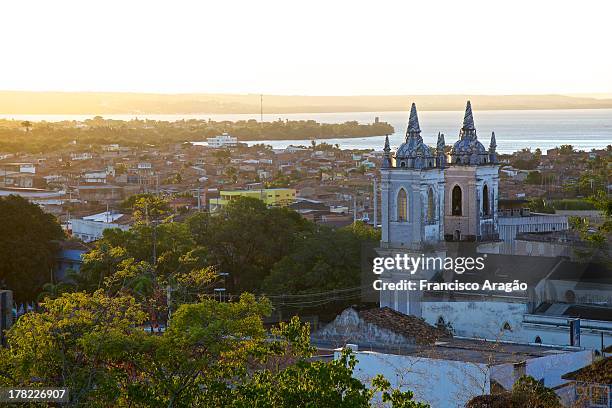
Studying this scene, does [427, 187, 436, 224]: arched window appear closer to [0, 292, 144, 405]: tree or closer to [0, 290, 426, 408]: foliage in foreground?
[0, 290, 426, 408]: foliage in foreground

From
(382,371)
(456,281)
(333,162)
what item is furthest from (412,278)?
(333,162)

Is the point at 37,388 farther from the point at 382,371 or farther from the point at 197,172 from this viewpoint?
the point at 197,172

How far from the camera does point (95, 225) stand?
6188 centimetres

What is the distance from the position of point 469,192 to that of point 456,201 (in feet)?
1.67

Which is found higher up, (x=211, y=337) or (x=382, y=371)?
(x=211, y=337)

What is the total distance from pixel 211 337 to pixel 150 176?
97422 millimetres

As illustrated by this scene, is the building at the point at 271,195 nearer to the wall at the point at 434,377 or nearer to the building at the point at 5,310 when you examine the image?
the building at the point at 5,310

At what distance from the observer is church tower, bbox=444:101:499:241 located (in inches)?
1505

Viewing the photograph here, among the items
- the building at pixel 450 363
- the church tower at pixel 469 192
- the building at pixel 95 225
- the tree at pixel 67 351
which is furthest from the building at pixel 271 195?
the tree at pixel 67 351

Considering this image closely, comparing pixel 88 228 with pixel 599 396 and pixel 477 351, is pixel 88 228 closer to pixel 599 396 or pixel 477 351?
pixel 477 351

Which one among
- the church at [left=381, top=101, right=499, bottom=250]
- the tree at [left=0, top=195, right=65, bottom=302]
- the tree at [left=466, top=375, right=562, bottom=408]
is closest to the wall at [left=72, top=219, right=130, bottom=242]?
the tree at [left=0, top=195, right=65, bottom=302]

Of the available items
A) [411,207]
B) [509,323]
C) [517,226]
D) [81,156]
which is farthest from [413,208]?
[81,156]

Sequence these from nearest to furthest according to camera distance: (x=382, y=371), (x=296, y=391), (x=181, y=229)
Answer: (x=296, y=391)
(x=382, y=371)
(x=181, y=229)

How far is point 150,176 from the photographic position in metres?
116
